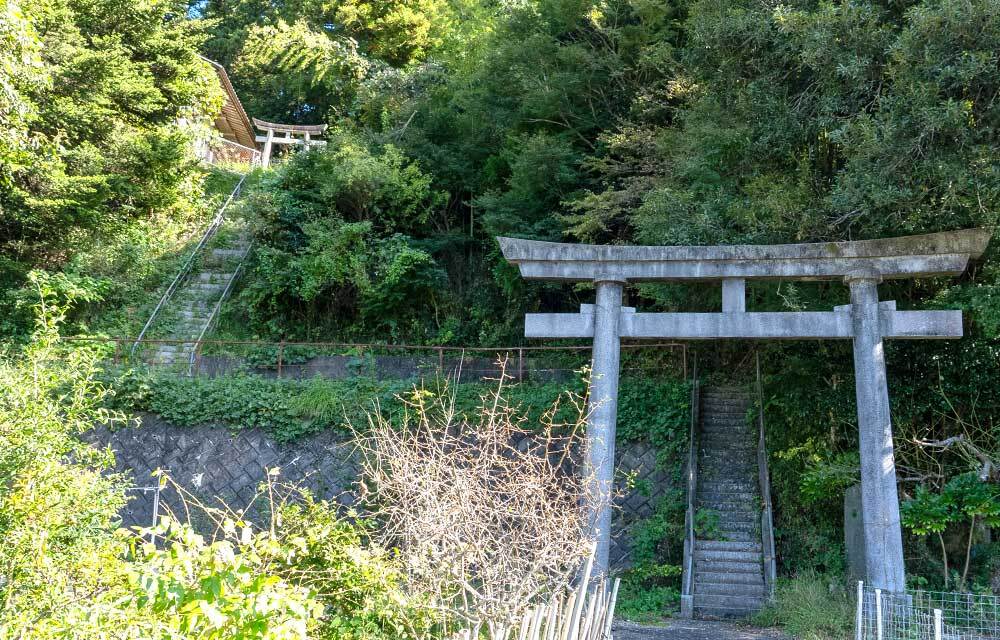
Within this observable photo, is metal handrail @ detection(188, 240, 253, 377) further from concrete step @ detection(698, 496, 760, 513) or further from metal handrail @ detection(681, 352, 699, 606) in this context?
concrete step @ detection(698, 496, 760, 513)

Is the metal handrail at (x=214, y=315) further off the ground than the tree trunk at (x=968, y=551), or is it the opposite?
the metal handrail at (x=214, y=315)

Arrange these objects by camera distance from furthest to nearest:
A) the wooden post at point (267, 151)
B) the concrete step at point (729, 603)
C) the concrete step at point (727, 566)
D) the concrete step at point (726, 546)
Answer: the wooden post at point (267, 151) → the concrete step at point (726, 546) → the concrete step at point (727, 566) → the concrete step at point (729, 603)

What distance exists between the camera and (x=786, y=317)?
9.38 metres

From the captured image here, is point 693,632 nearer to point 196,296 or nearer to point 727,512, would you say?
point 727,512

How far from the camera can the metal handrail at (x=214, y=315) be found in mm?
16062

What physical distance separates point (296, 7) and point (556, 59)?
15.3m

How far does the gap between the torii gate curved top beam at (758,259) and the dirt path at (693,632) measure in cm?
394

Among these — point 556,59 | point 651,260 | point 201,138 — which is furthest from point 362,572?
point 201,138

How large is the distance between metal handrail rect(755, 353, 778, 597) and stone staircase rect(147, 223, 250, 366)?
34.8ft

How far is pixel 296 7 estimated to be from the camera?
90.5ft

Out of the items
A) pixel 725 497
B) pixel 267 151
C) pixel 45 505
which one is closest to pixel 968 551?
pixel 725 497

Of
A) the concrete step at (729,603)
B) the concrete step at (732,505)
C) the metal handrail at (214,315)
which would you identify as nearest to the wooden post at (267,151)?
the metal handrail at (214,315)

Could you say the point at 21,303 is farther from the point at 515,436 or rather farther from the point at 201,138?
the point at 515,436

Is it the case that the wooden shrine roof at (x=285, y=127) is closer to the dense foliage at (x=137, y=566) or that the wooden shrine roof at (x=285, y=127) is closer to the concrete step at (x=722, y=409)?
the concrete step at (x=722, y=409)
